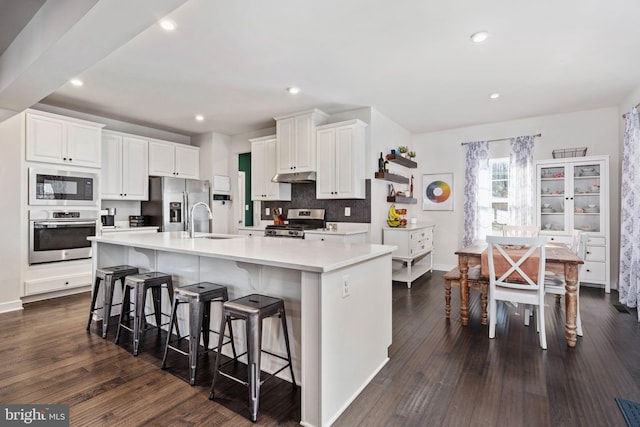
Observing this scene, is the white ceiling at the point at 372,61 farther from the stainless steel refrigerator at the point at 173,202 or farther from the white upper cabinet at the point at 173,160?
the stainless steel refrigerator at the point at 173,202

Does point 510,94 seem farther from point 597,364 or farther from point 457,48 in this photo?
point 597,364

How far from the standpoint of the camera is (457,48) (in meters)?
2.90

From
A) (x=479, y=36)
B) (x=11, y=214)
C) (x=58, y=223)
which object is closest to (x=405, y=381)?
(x=479, y=36)

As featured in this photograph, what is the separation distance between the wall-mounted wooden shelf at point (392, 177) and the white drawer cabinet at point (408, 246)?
0.80m

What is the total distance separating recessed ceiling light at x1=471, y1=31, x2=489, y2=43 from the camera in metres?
2.64

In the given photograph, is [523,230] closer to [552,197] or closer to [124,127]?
[552,197]

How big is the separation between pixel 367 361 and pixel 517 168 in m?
4.67

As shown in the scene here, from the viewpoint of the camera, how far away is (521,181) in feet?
17.0

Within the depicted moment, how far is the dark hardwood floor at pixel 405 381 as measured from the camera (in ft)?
5.81

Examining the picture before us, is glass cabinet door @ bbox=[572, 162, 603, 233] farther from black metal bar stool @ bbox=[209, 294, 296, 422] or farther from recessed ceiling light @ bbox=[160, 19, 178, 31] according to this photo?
recessed ceiling light @ bbox=[160, 19, 178, 31]

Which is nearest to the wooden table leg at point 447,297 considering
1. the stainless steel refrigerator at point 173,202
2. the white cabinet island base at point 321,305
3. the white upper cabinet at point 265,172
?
the white cabinet island base at point 321,305

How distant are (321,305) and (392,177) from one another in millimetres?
3753

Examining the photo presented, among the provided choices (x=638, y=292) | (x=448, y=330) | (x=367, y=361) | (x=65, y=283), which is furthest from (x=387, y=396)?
(x=65, y=283)

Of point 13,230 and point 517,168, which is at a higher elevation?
point 517,168
